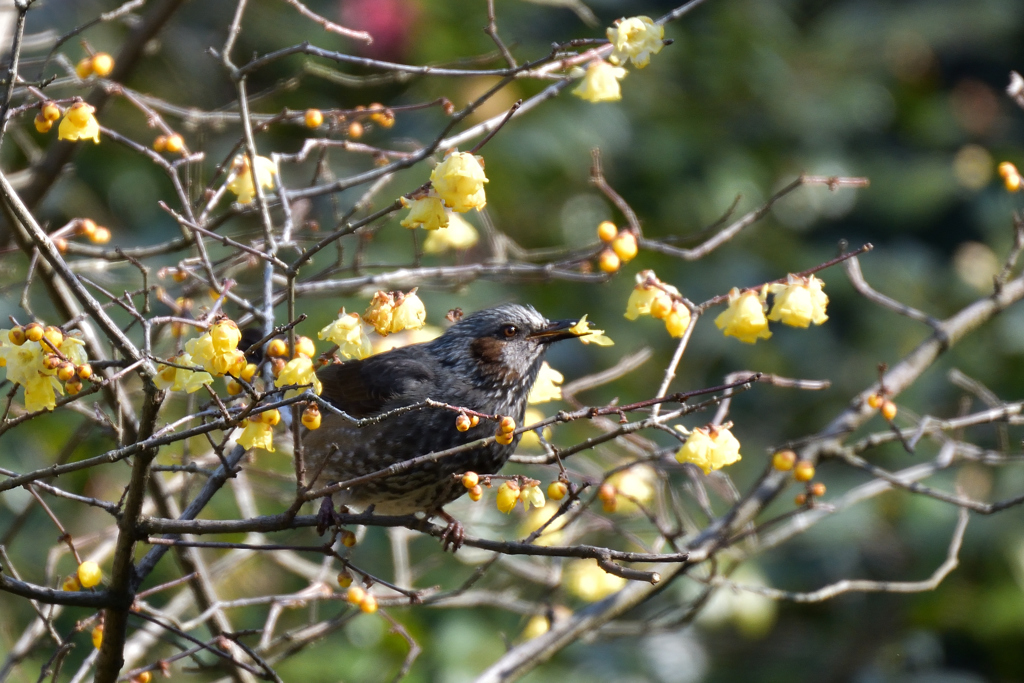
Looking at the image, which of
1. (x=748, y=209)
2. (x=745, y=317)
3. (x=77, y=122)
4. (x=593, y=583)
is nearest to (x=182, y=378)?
(x=77, y=122)

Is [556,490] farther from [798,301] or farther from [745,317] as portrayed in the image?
[798,301]

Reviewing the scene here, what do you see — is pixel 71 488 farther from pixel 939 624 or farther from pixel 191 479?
pixel 939 624

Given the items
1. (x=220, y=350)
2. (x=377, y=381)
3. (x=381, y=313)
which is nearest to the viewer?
(x=220, y=350)

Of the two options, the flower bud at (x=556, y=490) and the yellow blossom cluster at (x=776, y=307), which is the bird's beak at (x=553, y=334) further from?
the flower bud at (x=556, y=490)

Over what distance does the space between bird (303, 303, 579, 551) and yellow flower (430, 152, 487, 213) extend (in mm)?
866

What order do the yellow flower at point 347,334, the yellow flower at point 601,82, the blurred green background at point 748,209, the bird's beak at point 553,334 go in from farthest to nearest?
the blurred green background at point 748,209 → the bird's beak at point 553,334 → the yellow flower at point 601,82 → the yellow flower at point 347,334

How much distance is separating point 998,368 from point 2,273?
18.9 ft

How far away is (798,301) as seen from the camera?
6.91 feet

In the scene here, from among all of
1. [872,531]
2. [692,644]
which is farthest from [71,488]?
[872,531]

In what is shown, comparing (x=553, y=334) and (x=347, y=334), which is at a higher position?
(x=347, y=334)

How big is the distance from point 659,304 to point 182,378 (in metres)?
0.99

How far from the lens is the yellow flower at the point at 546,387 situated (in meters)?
2.73

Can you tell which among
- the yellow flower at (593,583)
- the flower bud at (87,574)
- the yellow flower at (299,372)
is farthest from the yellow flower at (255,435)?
the yellow flower at (593,583)

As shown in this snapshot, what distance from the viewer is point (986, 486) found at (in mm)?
5785
